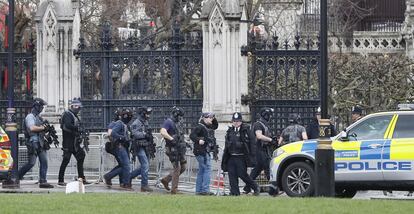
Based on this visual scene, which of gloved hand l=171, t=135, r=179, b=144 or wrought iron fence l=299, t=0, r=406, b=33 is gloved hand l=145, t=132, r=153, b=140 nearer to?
gloved hand l=171, t=135, r=179, b=144

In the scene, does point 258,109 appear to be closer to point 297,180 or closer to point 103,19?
point 297,180

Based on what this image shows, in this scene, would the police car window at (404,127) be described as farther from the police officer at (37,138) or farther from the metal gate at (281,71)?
the police officer at (37,138)

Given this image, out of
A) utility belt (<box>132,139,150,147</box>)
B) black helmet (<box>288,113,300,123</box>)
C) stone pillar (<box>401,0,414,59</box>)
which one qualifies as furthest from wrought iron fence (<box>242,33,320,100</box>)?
stone pillar (<box>401,0,414,59</box>)

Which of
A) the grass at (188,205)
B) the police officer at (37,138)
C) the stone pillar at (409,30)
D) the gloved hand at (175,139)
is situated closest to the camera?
the grass at (188,205)

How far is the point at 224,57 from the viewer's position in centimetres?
3048

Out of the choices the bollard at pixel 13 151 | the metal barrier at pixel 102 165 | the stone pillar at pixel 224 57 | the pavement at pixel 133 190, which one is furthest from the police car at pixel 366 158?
the stone pillar at pixel 224 57

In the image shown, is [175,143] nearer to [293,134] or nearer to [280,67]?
[293,134]

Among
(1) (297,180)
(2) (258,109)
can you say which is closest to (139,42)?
(2) (258,109)

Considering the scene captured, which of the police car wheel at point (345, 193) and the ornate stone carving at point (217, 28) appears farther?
the ornate stone carving at point (217, 28)

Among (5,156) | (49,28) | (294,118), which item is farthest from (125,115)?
(49,28)

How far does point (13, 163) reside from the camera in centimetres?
2697

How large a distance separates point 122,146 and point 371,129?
17.3 feet

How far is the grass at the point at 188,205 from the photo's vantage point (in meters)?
19.1

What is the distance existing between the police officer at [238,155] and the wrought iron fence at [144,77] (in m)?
5.20
